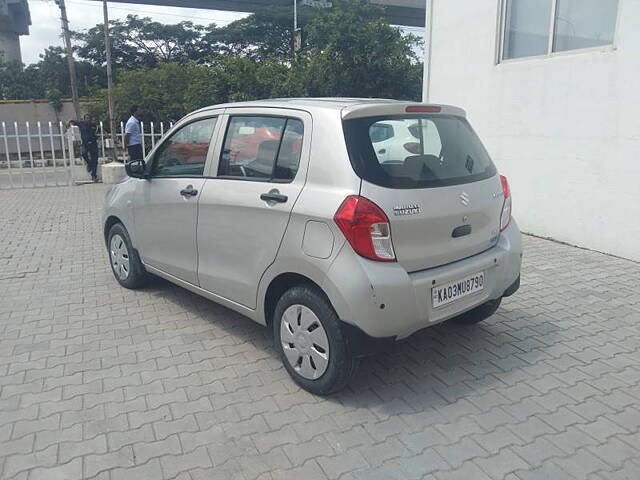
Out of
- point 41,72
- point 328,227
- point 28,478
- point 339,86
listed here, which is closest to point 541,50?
point 328,227

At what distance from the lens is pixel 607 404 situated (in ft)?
10.3

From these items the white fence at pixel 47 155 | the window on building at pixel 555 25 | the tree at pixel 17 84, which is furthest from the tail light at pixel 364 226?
the tree at pixel 17 84

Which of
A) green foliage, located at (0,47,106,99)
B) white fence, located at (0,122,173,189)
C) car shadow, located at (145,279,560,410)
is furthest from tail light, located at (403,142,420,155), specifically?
green foliage, located at (0,47,106,99)

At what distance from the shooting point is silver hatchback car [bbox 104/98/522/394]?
115 inches

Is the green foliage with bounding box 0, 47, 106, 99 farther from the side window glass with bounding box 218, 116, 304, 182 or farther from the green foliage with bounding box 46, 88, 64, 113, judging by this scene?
the side window glass with bounding box 218, 116, 304, 182

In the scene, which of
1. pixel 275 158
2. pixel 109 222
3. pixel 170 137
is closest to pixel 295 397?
pixel 275 158

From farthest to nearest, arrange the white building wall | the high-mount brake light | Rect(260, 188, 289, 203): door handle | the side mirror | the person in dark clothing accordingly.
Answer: the person in dark clothing < the white building wall < the side mirror < the high-mount brake light < Rect(260, 188, 289, 203): door handle

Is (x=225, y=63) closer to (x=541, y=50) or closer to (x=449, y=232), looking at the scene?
(x=541, y=50)

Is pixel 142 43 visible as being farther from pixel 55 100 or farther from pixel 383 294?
pixel 383 294

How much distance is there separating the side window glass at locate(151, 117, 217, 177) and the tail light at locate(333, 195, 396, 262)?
150cm

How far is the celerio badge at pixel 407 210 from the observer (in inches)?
116

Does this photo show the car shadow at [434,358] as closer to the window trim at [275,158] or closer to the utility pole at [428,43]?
the window trim at [275,158]

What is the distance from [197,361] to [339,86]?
67.3 ft

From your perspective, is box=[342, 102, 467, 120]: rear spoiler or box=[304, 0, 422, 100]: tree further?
box=[304, 0, 422, 100]: tree
